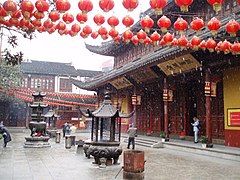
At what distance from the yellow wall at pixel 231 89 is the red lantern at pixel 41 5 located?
981cm

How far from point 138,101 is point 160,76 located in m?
4.01

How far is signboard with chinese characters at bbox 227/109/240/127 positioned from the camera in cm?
1301

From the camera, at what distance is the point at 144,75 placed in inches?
727

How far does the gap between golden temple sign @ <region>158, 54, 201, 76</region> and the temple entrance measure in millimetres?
2064

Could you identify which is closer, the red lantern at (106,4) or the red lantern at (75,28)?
the red lantern at (106,4)

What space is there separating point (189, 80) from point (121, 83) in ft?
26.9

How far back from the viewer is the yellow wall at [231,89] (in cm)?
1316

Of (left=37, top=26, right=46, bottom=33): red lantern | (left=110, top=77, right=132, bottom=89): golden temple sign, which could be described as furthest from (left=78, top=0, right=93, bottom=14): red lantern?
(left=110, top=77, right=132, bottom=89): golden temple sign

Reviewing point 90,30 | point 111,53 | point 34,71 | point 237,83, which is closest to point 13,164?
point 90,30

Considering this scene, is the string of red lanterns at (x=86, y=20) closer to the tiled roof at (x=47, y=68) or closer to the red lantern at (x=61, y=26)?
the red lantern at (x=61, y=26)

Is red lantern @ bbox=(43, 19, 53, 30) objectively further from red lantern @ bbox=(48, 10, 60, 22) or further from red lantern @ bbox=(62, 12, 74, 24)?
red lantern @ bbox=(48, 10, 60, 22)

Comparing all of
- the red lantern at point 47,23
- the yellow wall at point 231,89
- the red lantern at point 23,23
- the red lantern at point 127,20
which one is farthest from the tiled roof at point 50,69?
the red lantern at point 127,20

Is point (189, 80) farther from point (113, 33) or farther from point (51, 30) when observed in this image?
point (51, 30)

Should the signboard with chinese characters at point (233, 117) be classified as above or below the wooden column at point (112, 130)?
above
